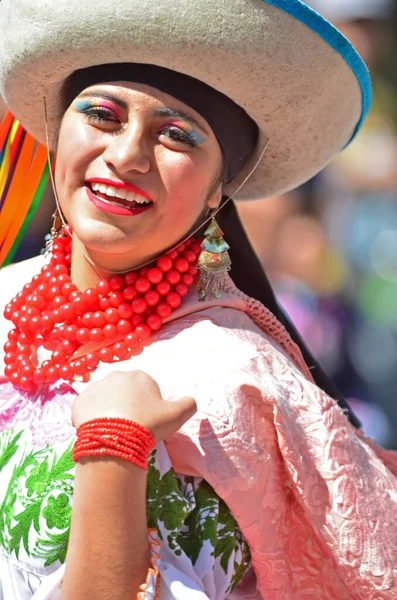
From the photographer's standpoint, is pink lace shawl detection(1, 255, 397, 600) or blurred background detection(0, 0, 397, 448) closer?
pink lace shawl detection(1, 255, 397, 600)

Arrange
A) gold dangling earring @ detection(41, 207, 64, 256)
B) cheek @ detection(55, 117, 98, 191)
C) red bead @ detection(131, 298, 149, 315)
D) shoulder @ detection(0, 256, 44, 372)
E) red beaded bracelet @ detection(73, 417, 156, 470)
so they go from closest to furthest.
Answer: red beaded bracelet @ detection(73, 417, 156, 470) < cheek @ detection(55, 117, 98, 191) < red bead @ detection(131, 298, 149, 315) < gold dangling earring @ detection(41, 207, 64, 256) < shoulder @ detection(0, 256, 44, 372)

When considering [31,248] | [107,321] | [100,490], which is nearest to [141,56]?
[107,321]

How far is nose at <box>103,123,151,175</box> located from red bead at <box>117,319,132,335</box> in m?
0.35

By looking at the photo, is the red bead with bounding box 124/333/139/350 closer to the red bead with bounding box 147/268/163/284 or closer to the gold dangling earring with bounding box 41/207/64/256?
the red bead with bounding box 147/268/163/284

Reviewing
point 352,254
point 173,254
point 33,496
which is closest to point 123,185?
point 173,254

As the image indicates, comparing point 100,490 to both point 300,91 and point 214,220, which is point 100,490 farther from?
point 300,91

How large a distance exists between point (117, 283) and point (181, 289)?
150 mm

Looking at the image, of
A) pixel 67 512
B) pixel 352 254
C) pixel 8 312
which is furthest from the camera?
pixel 352 254

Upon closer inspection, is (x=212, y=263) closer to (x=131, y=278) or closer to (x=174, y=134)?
(x=131, y=278)

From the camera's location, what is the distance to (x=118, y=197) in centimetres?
210

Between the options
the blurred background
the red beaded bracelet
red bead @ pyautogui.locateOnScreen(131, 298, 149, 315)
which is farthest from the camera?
the blurred background

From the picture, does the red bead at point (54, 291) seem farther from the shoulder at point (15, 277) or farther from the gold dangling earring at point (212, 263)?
the gold dangling earring at point (212, 263)

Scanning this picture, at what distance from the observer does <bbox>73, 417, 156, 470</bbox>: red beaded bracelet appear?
178cm

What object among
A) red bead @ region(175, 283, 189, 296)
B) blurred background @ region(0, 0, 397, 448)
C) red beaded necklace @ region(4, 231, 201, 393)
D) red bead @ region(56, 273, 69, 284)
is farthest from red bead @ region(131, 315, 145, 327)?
blurred background @ region(0, 0, 397, 448)
